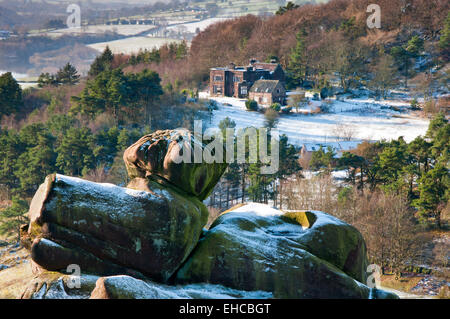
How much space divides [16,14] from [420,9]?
82396 millimetres

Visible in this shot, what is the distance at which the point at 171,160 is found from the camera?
13656 mm

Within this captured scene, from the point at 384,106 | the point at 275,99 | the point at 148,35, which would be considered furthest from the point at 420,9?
the point at 148,35

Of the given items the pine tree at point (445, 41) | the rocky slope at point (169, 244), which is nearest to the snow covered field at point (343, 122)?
the pine tree at point (445, 41)

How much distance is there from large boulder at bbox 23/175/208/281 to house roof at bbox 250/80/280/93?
64212mm

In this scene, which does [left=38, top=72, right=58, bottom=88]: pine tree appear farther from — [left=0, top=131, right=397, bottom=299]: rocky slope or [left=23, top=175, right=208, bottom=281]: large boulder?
[left=23, top=175, right=208, bottom=281]: large boulder

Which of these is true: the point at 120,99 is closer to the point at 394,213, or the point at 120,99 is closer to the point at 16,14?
the point at 394,213

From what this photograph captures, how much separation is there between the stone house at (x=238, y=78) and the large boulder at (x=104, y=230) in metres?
68.3

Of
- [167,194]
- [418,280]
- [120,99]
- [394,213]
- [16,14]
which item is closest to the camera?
[167,194]

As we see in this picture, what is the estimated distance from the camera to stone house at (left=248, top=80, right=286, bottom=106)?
75688 millimetres

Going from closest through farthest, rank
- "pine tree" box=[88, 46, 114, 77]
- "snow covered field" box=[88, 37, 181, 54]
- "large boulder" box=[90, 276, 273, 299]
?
1. "large boulder" box=[90, 276, 273, 299]
2. "pine tree" box=[88, 46, 114, 77]
3. "snow covered field" box=[88, 37, 181, 54]

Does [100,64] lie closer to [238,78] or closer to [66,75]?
[66,75]

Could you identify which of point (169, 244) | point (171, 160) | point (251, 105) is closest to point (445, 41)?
point (251, 105)

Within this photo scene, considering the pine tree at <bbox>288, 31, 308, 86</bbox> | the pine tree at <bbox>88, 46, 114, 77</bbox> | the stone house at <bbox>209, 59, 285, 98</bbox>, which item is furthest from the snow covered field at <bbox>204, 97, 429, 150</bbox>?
the pine tree at <bbox>88, 46, 114, 77</bbox>

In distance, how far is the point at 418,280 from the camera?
33.7 meters
